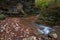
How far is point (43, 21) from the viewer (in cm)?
1120

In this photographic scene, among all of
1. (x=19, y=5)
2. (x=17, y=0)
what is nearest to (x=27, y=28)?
(x=19, y=5)

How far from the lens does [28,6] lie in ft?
51.5

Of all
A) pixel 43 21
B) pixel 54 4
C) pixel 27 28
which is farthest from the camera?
pixel 54 4

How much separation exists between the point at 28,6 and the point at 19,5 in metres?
1.17

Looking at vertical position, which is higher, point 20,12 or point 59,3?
point 59,3

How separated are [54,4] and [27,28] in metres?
4.14

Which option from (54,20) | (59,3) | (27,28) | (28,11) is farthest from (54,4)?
(27,28)

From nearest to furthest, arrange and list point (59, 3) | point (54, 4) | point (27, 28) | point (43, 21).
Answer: point (27, 28) → point (43, 21) → point (59, 3) → point (54, 4)

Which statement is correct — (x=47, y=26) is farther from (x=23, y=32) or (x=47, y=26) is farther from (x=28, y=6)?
(x=28, y=6)

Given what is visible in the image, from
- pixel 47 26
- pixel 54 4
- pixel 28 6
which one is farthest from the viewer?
pixel 28 6

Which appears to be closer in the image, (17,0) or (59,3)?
Result: (59,3)

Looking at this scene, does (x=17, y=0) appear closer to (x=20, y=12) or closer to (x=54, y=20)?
(x=20, y=12)

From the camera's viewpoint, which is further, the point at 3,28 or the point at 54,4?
the point at 54,4

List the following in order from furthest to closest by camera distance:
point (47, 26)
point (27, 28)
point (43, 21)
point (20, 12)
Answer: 1. point (20, 12)
2. point (43, 21)
3. point (47, 26)
4. point (27, 28)
